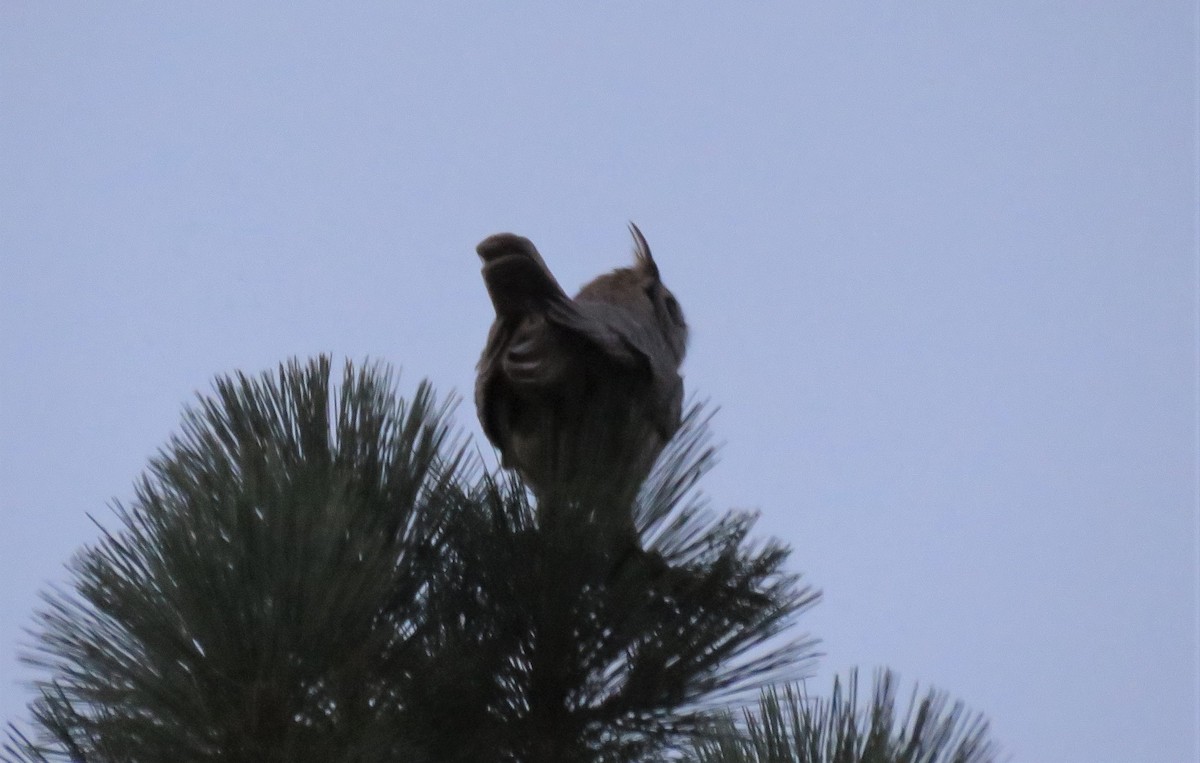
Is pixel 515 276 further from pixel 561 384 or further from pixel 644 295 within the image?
pixel 644 295

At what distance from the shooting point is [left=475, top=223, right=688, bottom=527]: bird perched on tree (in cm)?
165

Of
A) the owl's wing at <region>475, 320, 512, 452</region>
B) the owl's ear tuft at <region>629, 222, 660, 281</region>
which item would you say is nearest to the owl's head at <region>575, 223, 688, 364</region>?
the owl's ear tuft at <region>629, 222, 660, 281</region>

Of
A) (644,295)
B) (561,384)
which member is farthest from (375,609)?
(644,295)

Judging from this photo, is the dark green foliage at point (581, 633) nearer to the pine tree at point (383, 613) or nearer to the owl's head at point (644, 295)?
the pine tree at point (383, 613)

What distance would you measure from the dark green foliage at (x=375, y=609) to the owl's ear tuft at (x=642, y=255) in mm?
413

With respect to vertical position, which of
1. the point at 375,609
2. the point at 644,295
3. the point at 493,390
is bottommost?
the point at 375,609

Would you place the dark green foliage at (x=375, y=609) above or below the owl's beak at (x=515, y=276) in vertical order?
below

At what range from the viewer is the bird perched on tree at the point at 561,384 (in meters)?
1.65

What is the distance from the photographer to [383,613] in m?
1.49

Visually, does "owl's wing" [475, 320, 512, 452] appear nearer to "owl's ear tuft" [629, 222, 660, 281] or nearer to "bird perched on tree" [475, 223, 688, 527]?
"bird perched on tree" [475, 223, 688, 527]

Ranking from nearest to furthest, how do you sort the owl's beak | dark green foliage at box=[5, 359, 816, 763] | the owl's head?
dark green foliage at box=[5, 359, 816, 763] → the owl's beak → the owl's head

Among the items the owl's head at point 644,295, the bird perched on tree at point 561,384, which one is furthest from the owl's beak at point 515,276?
the owl's head at point 644,295

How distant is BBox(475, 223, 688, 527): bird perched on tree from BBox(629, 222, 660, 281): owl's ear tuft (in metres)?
0.26

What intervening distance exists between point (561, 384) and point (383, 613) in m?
0.35
